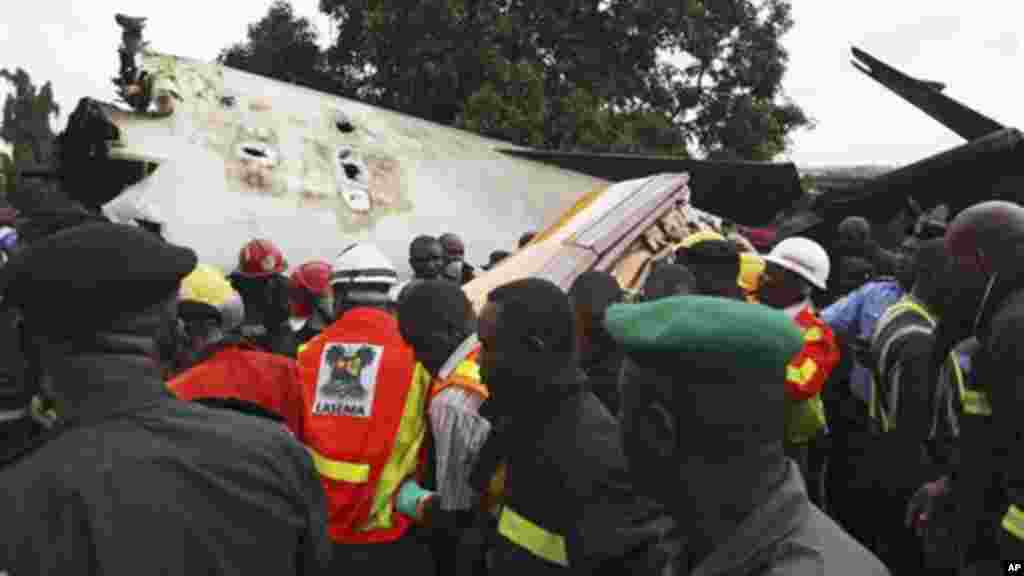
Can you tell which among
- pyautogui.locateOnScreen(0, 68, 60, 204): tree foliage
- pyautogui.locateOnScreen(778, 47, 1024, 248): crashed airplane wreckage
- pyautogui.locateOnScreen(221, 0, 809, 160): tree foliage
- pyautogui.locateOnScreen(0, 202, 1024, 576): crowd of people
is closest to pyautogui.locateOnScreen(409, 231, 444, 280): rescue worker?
pyautogui.locateOnScreen(0, 202, 1024, 576): crowd of people

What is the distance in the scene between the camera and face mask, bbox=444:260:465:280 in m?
7.30

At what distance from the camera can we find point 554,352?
264cm

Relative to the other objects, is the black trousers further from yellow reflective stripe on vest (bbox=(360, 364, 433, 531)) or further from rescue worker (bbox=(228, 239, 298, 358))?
rescue worker (bbox=(228, 239, 298, 358))

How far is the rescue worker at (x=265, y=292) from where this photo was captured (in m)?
4.28

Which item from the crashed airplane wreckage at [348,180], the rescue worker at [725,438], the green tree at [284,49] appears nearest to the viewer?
the rescue worker at [725,438]

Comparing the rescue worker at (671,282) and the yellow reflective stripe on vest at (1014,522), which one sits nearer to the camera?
the yellow reflective stripe on vest at (1014,522)

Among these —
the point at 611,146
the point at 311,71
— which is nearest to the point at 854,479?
the point at 611,146

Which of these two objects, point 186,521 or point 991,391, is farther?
point 991,391

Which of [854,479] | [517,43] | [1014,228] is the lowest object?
[854,479]

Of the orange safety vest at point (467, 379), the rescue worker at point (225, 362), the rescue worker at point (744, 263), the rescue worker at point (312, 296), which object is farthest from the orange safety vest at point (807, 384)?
the rescue worker at point (312, 296)

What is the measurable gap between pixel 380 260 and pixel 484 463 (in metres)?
1.44

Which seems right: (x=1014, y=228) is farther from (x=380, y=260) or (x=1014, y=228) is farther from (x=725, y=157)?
(x=725, y=157)

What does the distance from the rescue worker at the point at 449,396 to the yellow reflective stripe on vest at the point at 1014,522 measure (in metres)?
1.58

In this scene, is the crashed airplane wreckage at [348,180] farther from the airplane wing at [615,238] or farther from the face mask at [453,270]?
the face mask at [453,270]
